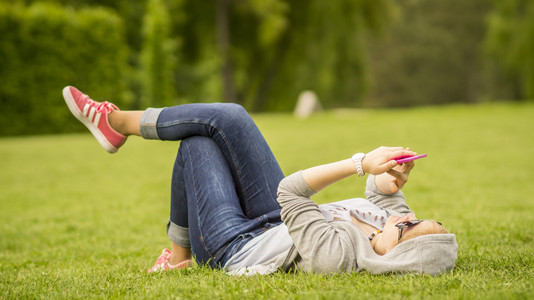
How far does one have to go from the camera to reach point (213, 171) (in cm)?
304

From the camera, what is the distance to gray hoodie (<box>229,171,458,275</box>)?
2.52 m

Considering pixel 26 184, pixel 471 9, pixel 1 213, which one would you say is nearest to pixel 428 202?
pixel 1 213

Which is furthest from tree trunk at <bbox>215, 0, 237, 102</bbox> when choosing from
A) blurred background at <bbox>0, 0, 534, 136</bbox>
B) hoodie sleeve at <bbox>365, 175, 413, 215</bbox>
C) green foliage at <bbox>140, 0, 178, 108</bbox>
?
hoodie sleeve at <bbox>365, 175, 413, 215</bbox>

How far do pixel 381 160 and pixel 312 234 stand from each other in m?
0.50

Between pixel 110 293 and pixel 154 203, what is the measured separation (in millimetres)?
4057

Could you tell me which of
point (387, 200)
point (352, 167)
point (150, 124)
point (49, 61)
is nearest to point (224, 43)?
point (49, 61)

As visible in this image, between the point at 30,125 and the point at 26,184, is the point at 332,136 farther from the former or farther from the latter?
the point at 30,125

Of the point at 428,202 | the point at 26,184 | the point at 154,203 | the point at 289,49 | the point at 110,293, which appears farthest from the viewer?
the point at 289,49

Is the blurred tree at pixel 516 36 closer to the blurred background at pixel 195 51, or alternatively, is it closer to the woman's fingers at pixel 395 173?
→ the blurred background at pixel 195 51

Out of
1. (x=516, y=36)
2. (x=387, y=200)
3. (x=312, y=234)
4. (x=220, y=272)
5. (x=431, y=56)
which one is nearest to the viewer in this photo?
(x=312, y=234)

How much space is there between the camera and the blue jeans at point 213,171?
2977 mm

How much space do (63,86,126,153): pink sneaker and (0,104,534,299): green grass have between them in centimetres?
81

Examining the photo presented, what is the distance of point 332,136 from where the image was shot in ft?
42.3

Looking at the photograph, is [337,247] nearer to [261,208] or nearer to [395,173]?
[395,173]
